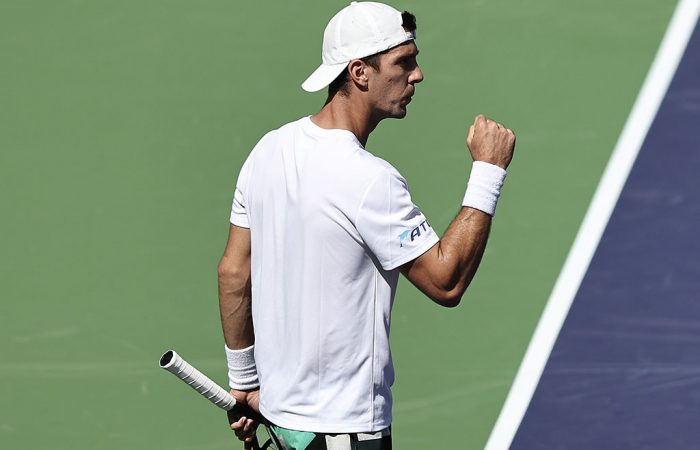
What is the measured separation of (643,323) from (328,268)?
2018 millimetres

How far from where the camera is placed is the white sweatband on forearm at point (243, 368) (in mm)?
3639

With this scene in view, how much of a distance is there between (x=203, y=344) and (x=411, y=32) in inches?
72.8

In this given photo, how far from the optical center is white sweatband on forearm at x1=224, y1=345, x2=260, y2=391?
364 centimetres

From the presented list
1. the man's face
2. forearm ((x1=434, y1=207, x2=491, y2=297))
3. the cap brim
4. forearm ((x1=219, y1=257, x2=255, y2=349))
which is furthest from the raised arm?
forearm ((x1=219, y1=257, x2=255, y2=349))

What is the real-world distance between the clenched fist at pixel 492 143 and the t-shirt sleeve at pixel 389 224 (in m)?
0.24

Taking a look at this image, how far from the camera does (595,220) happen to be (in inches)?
195

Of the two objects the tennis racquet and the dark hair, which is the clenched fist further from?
the tennis racquet

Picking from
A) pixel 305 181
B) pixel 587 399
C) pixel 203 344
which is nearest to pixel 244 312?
pixel 305 181

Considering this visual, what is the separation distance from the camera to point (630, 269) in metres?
4.95

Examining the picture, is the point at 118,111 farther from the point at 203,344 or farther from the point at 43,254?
the point at 203,344

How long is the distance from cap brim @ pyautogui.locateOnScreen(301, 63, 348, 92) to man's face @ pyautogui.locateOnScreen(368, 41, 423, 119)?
8 centimetres

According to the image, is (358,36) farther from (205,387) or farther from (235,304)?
(205,387)

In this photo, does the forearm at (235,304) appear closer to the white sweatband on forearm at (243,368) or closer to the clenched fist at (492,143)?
the white sweatband on forearm at (243,368)

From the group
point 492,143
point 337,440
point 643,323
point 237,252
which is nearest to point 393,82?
point 492,143
